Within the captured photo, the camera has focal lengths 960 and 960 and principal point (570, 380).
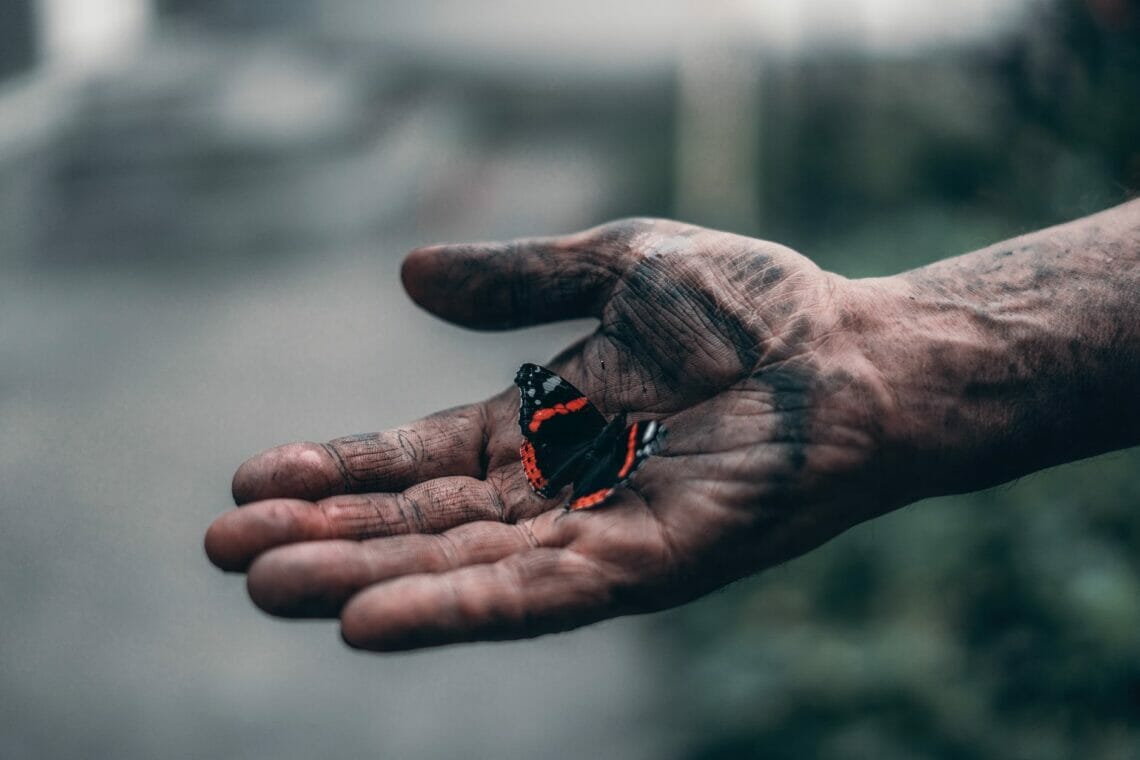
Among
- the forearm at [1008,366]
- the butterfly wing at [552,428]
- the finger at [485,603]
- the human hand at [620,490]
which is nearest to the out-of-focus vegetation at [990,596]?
the forearm at [1008,366]

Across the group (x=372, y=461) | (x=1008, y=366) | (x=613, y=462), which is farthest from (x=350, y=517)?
(x=1008, y=366)

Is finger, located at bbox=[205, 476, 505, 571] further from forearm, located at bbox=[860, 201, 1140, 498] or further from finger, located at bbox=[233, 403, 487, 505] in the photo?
forearm, located at bbox=[860, 201, 1140, 498]

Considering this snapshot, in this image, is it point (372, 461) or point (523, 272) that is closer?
point (372, 461)

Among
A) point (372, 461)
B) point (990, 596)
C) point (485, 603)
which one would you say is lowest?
point (990, 596)

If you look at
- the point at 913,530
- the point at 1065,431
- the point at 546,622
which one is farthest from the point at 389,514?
the point at 913,530

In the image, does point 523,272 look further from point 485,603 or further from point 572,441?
point 485,603

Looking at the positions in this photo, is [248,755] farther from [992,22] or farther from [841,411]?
[992,22]
